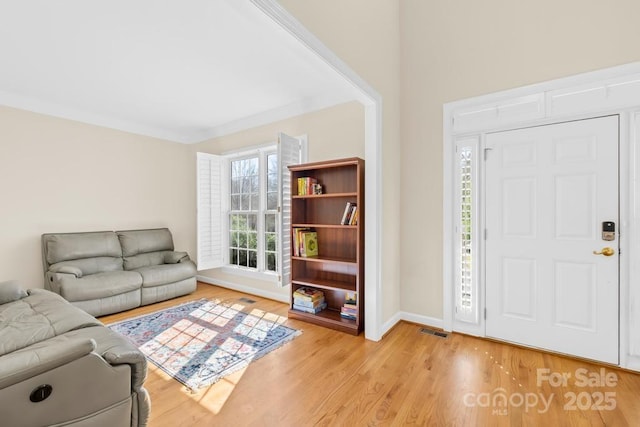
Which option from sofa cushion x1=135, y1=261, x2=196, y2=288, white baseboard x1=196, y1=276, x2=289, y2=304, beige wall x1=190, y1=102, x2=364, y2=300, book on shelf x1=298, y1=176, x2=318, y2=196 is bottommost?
white baseboard x1=196, y1=276, x2=289, y2=304

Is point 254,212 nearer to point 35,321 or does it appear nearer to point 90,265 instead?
point 90,265

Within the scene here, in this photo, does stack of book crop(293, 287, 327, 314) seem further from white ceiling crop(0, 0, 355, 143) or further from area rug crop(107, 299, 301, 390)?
white ceiling crop(0, 0, 355, 143)

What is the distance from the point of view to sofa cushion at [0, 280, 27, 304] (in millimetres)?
2193

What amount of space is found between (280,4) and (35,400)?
214cm

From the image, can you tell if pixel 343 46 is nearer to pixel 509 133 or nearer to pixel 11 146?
pixel 509 133

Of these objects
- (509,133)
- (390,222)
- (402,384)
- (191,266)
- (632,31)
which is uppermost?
(632,31)

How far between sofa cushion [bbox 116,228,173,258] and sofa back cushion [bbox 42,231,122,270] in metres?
0.09

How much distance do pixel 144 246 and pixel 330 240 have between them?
117 inches

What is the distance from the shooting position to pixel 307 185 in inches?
123

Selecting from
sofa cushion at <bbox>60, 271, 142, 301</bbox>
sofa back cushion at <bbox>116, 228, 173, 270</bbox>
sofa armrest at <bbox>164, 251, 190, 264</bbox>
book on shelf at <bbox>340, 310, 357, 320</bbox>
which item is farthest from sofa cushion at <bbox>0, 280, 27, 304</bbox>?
book on shelf at <bbox>340, 310, 357, 320</bbox>

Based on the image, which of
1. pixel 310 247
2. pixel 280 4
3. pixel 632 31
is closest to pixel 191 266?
pixel 310 247

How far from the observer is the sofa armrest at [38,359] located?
3.38 ft

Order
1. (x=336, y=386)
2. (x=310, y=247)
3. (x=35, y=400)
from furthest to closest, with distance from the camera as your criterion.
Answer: (x=310, y=247) < (x=336, y=386) < (x=35, y=400)

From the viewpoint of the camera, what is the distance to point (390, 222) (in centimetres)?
290
